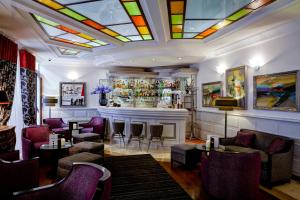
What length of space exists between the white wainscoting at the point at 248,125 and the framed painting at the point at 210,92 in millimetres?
334

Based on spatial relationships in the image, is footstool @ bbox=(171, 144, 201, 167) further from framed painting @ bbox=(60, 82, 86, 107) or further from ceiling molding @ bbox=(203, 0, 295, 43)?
framed painting @ bbox=(60, 82, 86, 107)

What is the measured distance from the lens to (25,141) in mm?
5070

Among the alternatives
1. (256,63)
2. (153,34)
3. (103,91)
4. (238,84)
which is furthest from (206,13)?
(103,91)

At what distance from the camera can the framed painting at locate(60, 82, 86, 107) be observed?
30.5 ft

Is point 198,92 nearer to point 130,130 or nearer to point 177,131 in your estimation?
point 177,131

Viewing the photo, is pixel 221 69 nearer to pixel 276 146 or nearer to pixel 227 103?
pixel 227 103

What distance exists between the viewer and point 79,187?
2211 mm

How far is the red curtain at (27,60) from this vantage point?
6199 millimetres

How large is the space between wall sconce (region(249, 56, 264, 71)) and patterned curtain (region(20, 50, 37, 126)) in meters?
6.23

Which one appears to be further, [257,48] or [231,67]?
[231,67]

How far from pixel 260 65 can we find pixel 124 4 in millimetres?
3619

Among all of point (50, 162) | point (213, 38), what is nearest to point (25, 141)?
point (50, 162)

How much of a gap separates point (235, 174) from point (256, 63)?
10.9 ft

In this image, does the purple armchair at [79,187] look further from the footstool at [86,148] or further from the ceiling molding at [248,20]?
the ceiling molding at [248,20]
